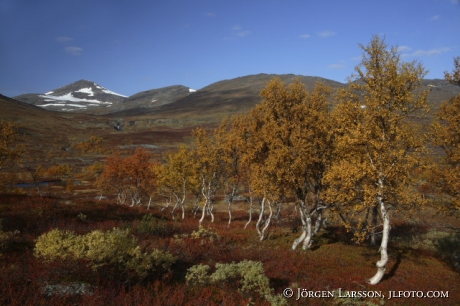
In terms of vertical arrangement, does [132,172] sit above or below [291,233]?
above

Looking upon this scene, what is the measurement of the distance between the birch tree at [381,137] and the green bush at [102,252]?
11534 millimetres

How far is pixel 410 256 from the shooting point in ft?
74.6

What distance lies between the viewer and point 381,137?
17594 millimetres

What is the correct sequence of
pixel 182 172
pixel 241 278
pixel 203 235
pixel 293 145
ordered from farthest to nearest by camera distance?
1. pixel 182 172
2. pixel 203 235
3. pixel 293 145
4. pixel 241 278

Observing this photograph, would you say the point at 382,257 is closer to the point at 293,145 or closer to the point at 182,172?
the point at 293,145

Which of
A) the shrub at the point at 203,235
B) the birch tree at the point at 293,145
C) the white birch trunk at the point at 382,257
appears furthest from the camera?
→ the shrub at the point at 203,235

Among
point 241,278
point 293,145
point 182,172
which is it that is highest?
point 293,145

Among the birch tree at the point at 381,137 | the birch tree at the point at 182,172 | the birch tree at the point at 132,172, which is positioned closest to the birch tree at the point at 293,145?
the birch tree at the point at 381,137

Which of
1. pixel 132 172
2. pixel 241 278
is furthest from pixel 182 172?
pixel 241 278

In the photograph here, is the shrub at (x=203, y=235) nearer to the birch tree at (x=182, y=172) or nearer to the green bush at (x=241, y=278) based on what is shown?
the green bush at (x=241, y=278)

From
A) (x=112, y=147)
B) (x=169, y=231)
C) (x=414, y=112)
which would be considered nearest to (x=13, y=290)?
(x=169, y=231)

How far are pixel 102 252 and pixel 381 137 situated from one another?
16.5 metres

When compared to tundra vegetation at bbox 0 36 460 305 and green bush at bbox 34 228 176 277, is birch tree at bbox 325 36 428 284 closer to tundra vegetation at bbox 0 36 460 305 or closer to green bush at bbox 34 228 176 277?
tundra vegetation at bbox 0 36 460 305

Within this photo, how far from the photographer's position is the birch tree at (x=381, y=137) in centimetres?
1642
